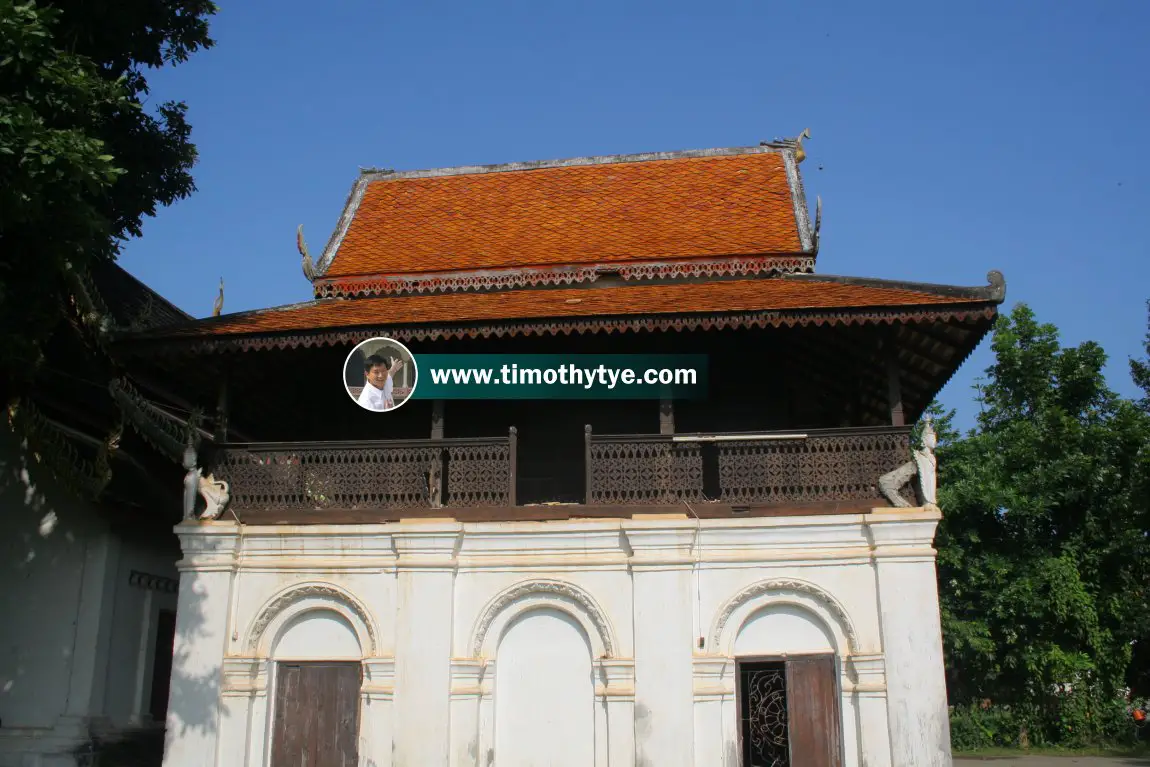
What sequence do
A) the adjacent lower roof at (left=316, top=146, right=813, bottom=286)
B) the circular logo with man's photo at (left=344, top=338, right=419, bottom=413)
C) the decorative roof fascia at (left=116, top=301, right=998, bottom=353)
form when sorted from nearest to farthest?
the decorative roof fascia at (left=116, top=301, right=998, bottom=353)
the circular logo with man's photo at (left=344, top=338, right=419, bottom=413)
the adjacent lower roof at (left=316, top=146, right=813, bottom=286)

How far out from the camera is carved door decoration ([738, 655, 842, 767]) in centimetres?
1018

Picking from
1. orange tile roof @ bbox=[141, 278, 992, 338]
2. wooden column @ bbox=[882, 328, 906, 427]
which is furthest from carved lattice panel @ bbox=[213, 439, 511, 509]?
wooden column @ bbox=[882, 328, 906, 427]

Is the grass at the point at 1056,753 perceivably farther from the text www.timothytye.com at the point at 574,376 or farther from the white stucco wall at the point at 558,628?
the text www.timothytye.com at the point at 574,376

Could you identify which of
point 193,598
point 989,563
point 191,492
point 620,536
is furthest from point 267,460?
point 989,563

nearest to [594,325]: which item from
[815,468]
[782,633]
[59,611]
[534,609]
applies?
[815,468]

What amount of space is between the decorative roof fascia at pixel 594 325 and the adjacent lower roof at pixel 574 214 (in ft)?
10.8

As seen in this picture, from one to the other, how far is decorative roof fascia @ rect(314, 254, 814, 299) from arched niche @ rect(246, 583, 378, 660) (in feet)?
16.2

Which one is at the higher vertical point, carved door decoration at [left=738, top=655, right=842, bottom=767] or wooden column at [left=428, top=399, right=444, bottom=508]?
wooden column at [left=428, top=399, right=444, bottom=508]

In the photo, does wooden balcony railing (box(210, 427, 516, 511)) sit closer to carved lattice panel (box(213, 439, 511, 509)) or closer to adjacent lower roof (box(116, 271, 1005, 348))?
carved lattice panel (box(213, 439, 511, 509))

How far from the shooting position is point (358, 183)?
701 inches

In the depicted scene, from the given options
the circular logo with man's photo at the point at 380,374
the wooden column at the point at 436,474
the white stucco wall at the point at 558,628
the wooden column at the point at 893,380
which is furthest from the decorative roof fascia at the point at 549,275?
the white stucco wall at the point at 558,628

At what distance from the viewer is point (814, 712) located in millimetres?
10273

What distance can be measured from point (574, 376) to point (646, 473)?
4.85 ft

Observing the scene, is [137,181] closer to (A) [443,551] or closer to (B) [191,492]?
(B) [191,492]
